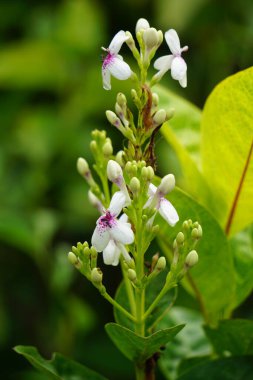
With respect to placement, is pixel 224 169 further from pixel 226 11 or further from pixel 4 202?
pixel 226 11

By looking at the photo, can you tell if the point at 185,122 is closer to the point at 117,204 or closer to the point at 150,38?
the point at 150,38

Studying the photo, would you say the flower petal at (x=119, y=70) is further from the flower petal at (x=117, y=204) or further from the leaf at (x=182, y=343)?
the leaf at (x=182, y=343)

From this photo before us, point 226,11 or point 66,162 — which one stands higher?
point 226,11

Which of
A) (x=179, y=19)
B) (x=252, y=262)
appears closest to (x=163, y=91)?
(x=252, y=262)

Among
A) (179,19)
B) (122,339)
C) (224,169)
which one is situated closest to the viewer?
(122,339)

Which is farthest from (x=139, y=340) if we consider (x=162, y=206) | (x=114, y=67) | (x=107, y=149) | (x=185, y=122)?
(x=185, y=122)

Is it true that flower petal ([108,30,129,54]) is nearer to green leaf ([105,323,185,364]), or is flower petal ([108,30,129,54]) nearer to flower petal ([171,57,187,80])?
flower petal ([171,57,187,80])

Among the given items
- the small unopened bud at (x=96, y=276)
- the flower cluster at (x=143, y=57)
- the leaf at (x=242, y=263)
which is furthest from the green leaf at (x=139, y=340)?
the flower cluster at (x=143, y=57)
